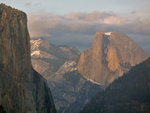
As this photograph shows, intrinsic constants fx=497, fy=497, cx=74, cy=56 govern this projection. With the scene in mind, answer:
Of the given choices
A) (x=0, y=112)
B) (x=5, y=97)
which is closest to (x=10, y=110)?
(x=5, y=97)

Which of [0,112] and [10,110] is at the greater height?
[0,112]

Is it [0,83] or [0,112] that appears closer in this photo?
[0,112]

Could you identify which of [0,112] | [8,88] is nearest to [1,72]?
[8,88]

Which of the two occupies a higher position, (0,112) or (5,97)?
(0,112)

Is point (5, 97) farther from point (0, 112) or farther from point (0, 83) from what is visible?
point (0, 112)

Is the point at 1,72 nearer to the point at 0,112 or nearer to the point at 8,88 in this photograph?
the point at 8,88

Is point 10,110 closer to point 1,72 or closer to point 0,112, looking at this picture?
point 1,72

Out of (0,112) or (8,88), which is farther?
(8,88)
